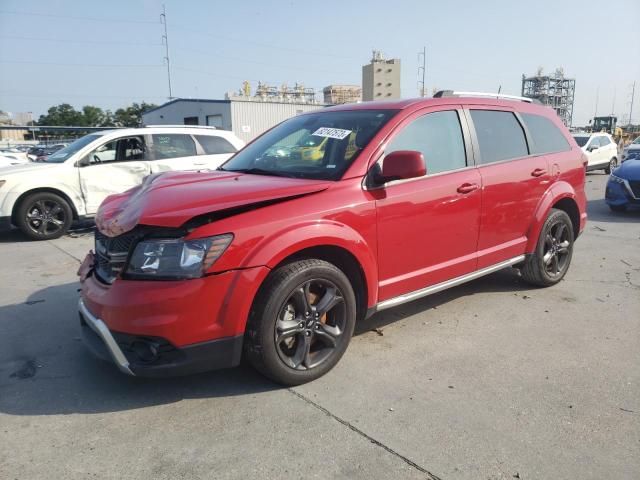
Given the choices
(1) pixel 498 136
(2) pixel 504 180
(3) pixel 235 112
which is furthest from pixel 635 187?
(3) pixel 235 112

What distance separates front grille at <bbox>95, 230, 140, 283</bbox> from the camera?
9.55ft

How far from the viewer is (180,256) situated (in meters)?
2.72

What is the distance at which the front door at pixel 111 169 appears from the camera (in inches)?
322

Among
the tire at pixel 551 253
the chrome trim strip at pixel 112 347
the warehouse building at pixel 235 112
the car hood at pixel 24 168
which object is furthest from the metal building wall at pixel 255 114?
the chrome trim strip at pixel 112 347

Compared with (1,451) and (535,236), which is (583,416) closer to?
(535,236)

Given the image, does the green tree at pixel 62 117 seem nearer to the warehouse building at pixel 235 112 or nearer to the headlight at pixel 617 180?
the warehouse building at pixel 235 112

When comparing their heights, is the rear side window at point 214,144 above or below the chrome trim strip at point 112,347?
above

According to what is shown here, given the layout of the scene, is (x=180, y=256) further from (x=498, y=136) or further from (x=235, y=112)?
(x=235, y=112)

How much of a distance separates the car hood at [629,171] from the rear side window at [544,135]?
5772mm

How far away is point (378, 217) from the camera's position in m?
3.42

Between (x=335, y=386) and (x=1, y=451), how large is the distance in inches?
72.1

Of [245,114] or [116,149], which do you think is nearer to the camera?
[116,149]

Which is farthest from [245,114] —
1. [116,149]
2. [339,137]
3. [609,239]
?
[339,137]

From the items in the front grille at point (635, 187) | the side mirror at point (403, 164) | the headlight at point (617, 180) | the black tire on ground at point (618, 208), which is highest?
the side mirror at point (403, 164)
